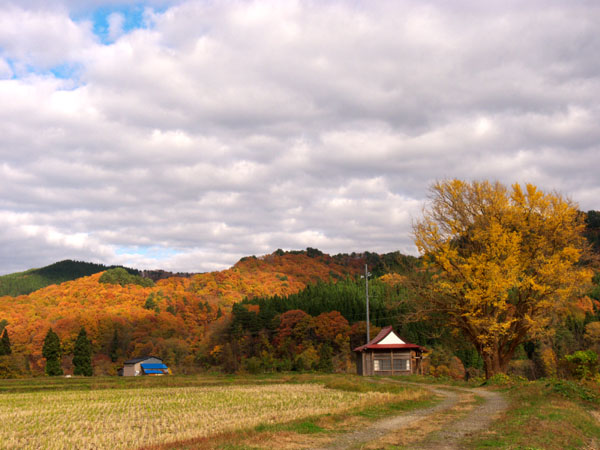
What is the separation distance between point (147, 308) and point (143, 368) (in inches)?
1649

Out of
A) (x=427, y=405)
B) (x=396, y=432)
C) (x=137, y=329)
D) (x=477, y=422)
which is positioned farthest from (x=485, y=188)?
(x=137, y=329)

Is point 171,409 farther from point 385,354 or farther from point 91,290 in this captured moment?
point 91,290

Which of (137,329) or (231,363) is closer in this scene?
(231,363)

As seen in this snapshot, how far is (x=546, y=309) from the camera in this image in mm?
33125

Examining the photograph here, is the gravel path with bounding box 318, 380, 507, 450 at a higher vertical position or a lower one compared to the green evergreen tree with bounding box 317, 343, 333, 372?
higher

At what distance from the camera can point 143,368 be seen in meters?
84.6

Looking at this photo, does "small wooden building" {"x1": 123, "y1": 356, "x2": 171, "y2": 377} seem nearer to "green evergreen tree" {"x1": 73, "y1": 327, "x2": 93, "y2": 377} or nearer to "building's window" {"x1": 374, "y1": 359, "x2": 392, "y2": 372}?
"green evergreen tree" {"x1": 73, "y1": 327, "x2": 93, "y2": 377}

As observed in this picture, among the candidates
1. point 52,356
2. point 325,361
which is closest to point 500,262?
point 325,361

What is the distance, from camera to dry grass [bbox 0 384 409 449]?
1267cm

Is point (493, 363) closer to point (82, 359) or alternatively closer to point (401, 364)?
point (401, 364)

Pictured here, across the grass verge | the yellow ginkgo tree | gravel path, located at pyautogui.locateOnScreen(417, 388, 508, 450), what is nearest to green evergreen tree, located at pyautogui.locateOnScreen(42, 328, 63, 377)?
the yellow ginkgo tree

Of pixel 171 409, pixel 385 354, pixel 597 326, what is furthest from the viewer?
pixel 597 326

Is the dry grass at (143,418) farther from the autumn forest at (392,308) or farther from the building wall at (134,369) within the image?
the building wall at (134,369)

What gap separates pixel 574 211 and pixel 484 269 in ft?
23.9
